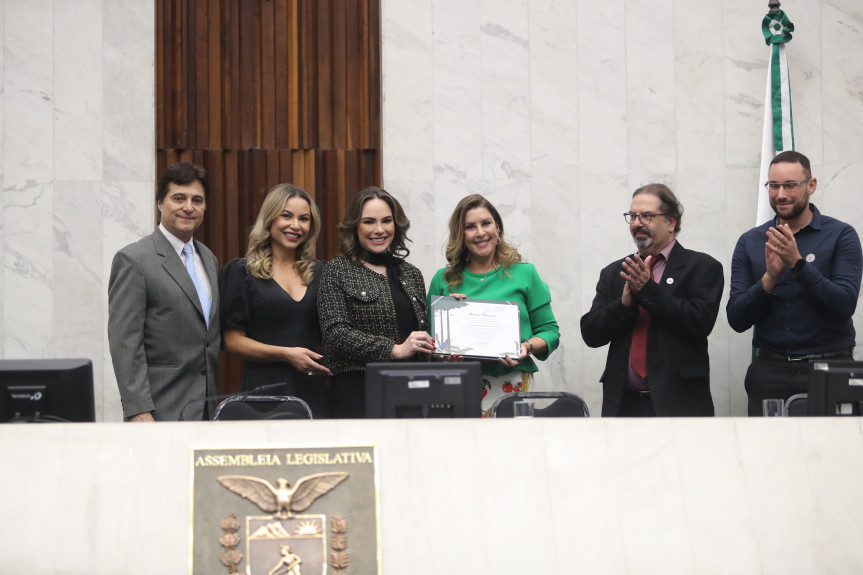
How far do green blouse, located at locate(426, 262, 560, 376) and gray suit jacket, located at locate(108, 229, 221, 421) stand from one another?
→ 117 centimetres

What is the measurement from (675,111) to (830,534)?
4014 mm

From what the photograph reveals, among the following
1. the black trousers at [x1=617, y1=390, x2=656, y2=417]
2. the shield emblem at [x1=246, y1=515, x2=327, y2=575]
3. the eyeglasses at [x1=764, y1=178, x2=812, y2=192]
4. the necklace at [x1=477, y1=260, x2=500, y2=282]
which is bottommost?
the shield emblem at [x1=246, y1=515, x2=327, y2=575]

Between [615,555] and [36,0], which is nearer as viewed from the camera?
[615,555]

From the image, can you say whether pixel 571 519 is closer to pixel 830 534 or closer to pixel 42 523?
pixel 830 534

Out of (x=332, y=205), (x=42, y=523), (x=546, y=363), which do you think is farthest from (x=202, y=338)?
(x=546, y=363)

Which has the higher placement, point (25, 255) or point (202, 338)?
point (25, 255)

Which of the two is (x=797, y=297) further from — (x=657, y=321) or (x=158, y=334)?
(x=158, y=334)

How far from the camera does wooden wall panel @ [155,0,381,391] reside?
6.54 meters

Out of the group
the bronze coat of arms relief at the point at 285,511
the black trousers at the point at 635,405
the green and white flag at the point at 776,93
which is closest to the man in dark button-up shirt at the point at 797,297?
Result: the black trousers at the point at 635,405

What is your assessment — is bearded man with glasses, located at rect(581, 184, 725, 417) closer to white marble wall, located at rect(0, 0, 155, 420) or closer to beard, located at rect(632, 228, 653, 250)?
beard, located at rect(632, 228, 653, 250)

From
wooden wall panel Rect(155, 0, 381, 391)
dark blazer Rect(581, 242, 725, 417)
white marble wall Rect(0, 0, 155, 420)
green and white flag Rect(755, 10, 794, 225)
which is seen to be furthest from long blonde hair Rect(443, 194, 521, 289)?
white marble wall Rect(0, 0, 155, 420)

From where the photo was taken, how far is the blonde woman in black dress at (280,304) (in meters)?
4.70

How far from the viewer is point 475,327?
468 cm

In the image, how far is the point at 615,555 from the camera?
10.0 ft
